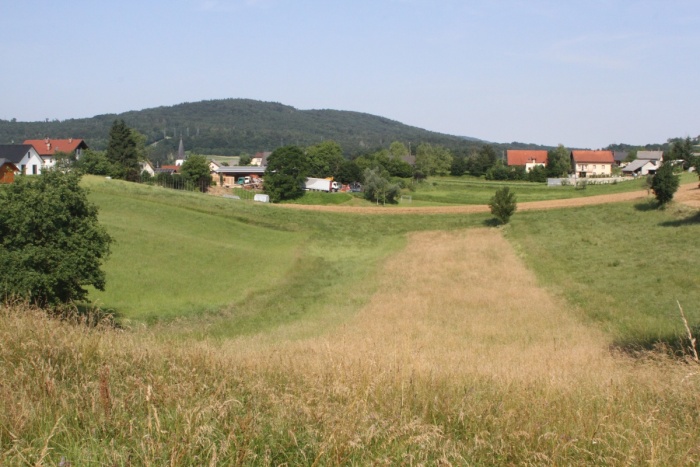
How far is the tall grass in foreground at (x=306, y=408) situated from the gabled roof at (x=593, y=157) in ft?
445

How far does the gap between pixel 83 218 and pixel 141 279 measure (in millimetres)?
9192

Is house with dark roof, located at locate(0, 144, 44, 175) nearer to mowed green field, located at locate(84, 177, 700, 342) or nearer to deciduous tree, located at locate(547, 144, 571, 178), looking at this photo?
mowed green field, located at locate(84, 177, 700, 342)

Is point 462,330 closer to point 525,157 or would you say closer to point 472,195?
point 472,195

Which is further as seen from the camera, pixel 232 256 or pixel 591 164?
pixel 591 164

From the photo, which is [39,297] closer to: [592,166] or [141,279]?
[141,279]

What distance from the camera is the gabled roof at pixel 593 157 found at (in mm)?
133000

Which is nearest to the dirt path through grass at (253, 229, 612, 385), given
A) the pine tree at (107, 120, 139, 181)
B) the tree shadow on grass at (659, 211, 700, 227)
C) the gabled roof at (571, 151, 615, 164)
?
the tree shadow on grass at (659, 211, 700, 227)

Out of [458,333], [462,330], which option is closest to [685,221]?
[462,330]

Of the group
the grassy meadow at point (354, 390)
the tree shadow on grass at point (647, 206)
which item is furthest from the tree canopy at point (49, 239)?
the tree shadow on grass at point (647, 206)

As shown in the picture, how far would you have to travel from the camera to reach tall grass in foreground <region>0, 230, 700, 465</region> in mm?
3811

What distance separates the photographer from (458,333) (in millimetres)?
20469

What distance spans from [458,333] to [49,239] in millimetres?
13745

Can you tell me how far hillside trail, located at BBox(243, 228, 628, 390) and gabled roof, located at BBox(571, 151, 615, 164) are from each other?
98410mm

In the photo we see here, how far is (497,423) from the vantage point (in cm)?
452
